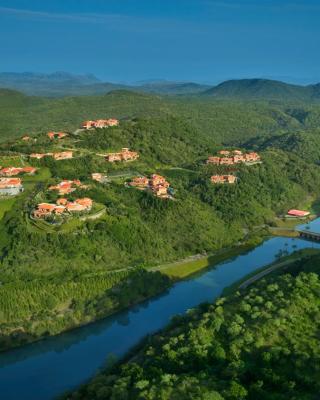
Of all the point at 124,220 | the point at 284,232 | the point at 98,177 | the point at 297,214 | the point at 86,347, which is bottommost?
the point at 86,347

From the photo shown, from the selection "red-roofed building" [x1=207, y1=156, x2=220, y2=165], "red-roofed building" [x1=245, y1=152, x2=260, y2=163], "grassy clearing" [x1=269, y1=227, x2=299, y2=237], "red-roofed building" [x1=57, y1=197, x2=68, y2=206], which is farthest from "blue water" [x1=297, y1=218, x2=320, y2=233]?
"red-roofed building" [x1=57, y1=197, x2=68, y2=206]

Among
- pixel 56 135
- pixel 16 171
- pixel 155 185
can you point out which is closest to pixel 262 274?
pixel 155 185

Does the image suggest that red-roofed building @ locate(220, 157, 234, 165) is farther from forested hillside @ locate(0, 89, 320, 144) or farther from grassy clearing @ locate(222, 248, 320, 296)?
forested hillside @ locate(0, 89, 320, 144)

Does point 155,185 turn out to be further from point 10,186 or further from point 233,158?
point 233,158

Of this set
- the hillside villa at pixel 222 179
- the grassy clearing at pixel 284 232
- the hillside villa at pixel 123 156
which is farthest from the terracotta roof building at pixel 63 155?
the grassy clearing at pixel 284 232

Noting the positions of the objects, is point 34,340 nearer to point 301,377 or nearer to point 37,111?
point 301,377

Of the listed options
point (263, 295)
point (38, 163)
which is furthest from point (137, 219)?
point (263, 295)

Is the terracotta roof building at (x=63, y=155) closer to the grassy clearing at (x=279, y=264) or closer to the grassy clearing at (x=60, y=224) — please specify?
the grassy clearing at (x=60, y=224)
